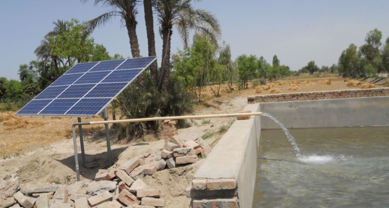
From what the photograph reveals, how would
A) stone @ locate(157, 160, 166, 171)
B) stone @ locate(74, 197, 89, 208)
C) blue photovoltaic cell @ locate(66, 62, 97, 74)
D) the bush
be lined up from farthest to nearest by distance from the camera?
the bush
blue photovoltaic cell @ locate(66, 62, 97, 74)
stone @ locate(157, 160, 166, 171)
stone @ locate(74, 197, 89, 208)

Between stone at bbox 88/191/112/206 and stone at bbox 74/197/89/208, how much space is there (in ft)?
0.53

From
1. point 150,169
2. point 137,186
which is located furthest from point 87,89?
point 137,186

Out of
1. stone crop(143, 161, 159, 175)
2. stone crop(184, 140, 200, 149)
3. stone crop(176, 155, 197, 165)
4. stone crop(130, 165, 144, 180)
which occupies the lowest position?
stone crop(130, 165, 144, 180)

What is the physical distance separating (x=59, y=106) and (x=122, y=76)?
2150 mm

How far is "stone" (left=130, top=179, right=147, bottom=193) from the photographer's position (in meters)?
7.02

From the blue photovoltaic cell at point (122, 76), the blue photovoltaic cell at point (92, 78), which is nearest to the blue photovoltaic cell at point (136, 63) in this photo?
the blue photovoltaic cell at point (122, 76)

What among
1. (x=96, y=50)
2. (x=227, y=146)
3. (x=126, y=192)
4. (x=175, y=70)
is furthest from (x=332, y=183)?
(x=96, y=50)

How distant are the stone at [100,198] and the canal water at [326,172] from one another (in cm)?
323

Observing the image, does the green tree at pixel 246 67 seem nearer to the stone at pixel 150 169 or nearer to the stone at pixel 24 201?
the stone at pixel 150 169

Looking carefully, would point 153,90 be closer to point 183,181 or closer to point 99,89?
point 99,89

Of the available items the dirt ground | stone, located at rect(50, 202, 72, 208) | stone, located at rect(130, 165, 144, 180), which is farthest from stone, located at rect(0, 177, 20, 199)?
stone, located at rect(130, 165, 144, 180)

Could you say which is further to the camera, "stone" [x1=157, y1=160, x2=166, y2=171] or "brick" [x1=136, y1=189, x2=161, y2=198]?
"stone" [x1=157, y1=160, x2=166, y2=171]

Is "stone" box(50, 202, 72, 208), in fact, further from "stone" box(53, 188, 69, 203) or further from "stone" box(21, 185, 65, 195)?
"stone" box(21, 185, 65, 195)

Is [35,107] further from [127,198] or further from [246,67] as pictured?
[246,67]
